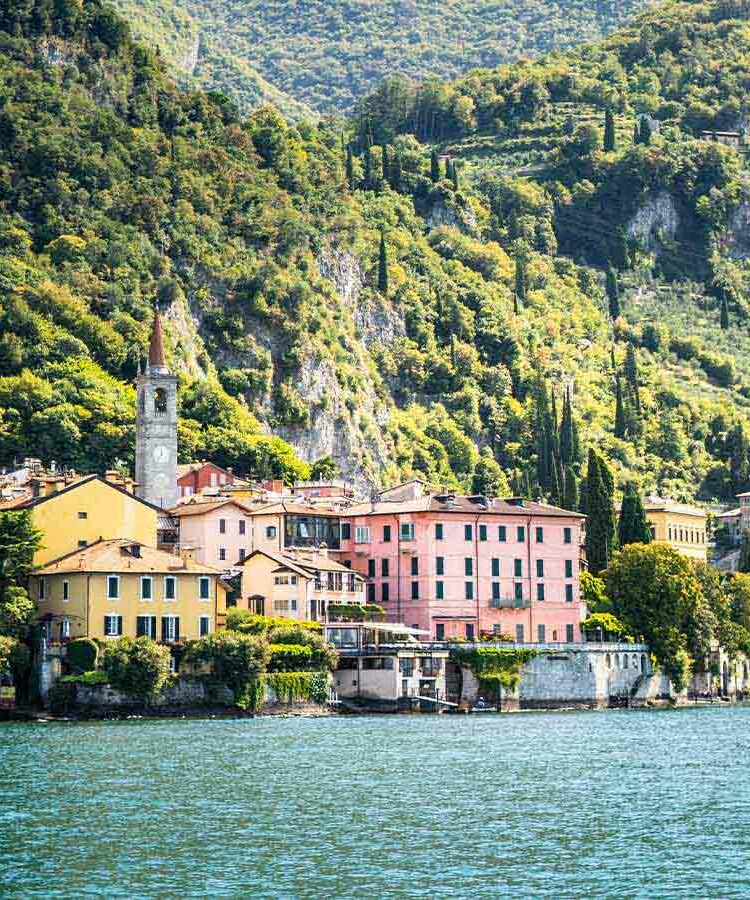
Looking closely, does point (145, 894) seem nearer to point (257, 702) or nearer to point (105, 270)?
point (257, 702)

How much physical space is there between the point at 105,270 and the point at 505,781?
116459mm

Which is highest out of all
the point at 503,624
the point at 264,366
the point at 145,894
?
the point at 264,366

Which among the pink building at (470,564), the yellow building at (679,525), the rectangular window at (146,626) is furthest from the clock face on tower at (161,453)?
the yellow building at (679,525)

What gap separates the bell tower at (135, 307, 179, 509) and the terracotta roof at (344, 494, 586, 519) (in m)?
14.7

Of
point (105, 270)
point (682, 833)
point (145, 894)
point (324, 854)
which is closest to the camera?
point (145, 894)

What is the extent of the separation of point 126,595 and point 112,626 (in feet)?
5.82

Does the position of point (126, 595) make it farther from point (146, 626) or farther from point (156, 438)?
point (156, 438)

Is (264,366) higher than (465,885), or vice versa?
(264,366)

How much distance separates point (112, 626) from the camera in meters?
114

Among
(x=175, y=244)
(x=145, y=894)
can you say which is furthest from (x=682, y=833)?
(x=175, y=244)

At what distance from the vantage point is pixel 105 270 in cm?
19025

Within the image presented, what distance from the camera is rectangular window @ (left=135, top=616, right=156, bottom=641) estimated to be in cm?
11462

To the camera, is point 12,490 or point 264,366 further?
point 264,366

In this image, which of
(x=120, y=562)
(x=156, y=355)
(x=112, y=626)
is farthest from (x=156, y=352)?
(x=112, y=626)
